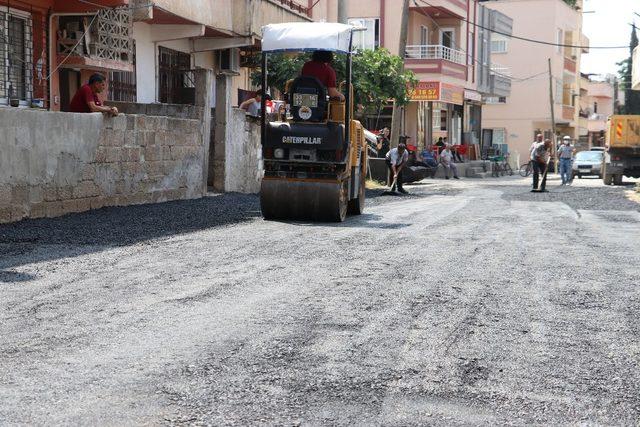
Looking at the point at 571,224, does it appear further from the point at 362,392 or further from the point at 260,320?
the point at 362,392

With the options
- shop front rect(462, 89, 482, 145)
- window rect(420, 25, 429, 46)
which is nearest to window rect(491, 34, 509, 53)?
shop front rect(462, 89, 482, 145)

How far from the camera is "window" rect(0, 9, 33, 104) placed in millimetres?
17594

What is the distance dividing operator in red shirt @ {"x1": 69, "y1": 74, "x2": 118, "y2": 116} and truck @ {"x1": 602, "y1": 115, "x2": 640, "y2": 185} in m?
24.8

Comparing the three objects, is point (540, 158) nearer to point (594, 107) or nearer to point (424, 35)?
point (424, 35)

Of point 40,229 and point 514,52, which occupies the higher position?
point 514,52

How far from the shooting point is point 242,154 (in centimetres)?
2100

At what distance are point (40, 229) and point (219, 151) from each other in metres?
8.58

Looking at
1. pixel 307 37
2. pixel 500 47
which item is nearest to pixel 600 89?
pixel 500 47

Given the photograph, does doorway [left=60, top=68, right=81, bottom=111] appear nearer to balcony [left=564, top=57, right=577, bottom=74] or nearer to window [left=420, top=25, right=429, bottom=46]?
window [left=420, top=25, right=429, bottom=46]

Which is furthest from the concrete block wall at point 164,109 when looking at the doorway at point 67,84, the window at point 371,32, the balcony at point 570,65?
the balcony at point 570,65

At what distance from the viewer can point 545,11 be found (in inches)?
2813

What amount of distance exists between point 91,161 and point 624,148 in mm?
25567

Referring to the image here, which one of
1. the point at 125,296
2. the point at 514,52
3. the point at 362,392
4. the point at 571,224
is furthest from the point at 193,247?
the point at 514,52

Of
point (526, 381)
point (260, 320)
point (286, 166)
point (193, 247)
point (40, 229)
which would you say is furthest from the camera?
point (286, 166)
